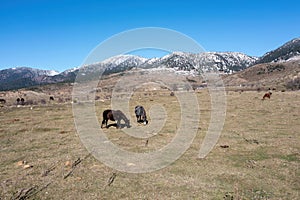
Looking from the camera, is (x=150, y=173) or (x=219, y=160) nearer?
(x=150, y=173)

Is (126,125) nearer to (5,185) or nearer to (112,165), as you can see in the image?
(112,165)

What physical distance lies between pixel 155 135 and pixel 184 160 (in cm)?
596

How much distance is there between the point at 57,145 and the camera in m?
18.1

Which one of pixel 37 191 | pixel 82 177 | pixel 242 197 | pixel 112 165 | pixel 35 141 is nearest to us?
pixel 242 197

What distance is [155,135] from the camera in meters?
20.4

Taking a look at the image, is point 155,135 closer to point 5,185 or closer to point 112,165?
point 112,165

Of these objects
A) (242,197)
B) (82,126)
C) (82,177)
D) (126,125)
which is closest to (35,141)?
(82,126)

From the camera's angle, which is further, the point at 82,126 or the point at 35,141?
the point at 82,126

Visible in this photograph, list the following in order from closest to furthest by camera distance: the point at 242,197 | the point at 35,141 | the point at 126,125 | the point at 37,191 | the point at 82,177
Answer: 1. the point at 242,197
2. the point at 37,191
3. the point at 82,177
4. the point at 35,141
5. the point at 126,125

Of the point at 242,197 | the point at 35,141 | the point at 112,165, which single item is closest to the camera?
the point at 242,197

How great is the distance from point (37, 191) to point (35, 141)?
9.38m

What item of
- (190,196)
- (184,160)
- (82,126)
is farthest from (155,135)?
(190,196)

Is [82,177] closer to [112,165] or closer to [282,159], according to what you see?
[112,165]

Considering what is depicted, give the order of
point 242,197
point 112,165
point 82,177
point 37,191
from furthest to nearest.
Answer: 1. point 112,165
2. point 82,177
3. point 37,191
4. point 242,197
